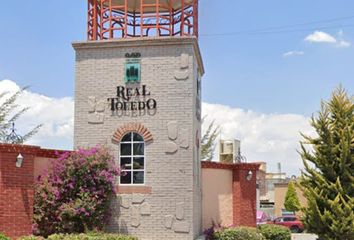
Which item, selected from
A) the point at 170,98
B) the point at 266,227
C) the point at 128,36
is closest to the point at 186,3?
the point at 128,36

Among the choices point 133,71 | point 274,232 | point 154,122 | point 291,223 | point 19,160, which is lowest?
point 291,223

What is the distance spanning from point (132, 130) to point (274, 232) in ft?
23.6

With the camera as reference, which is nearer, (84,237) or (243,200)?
(84,237)

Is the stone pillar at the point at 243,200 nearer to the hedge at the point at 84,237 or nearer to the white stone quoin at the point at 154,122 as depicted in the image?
the white stone quoin at the point at 154,122

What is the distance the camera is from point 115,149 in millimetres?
15328

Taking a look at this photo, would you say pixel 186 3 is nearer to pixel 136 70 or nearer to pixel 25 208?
pixel 136 70

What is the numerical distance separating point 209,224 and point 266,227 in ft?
8.39

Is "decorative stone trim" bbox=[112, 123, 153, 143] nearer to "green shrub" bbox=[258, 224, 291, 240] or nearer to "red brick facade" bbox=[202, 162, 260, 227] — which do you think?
"red brick facade" bbox=[202, 162, 260, 227]

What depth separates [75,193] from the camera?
1427cm

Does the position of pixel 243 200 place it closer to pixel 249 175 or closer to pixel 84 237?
pixel 249 175

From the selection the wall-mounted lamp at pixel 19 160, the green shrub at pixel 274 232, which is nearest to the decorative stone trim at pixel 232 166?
the green shrub at pixel 274 232

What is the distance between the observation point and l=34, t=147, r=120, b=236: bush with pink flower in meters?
13.9

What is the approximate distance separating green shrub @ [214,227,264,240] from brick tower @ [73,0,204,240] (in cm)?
116

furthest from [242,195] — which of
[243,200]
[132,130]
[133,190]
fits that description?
[132,130]
